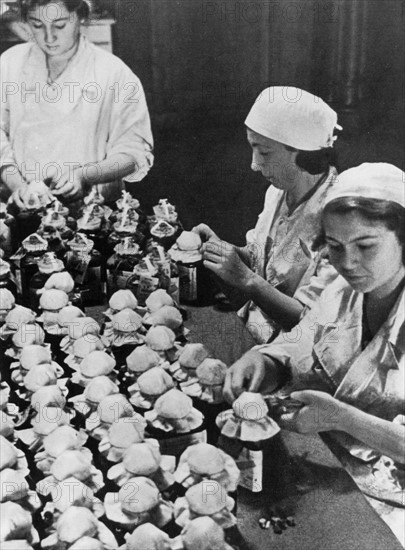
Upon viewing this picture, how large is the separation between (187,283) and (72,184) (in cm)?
53

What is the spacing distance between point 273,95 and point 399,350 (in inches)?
28.4

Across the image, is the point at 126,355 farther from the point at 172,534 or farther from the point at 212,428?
the point at 172,534

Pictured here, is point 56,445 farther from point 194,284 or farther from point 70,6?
point 70,6

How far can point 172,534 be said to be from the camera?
173 centimetres

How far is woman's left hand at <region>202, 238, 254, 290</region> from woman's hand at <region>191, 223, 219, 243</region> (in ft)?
0.08

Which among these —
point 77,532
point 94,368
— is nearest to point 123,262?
point 94,368

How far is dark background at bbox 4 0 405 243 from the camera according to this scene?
189 centimetres

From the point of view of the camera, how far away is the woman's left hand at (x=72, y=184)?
106 inches

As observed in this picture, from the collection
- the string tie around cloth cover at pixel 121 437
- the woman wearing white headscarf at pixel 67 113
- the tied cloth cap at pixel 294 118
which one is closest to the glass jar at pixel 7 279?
the woman wearing white headscarf at pixel 67 113

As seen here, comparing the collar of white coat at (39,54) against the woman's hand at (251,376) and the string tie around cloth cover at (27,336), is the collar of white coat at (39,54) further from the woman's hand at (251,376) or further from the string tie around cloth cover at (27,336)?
the woman's hand at (251,376)

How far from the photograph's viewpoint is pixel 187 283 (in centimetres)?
258

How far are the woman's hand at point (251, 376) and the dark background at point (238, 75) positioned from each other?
1.56 ft

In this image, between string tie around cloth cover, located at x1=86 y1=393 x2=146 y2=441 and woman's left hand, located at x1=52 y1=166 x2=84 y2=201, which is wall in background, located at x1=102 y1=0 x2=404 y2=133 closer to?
woman's left hand, located at x1=52 y1=166 x2=84 y2=201

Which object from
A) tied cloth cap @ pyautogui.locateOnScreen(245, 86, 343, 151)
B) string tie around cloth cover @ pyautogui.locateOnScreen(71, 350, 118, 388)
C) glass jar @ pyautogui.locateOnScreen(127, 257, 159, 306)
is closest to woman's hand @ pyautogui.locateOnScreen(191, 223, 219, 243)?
glass jar @ pyautogui.locateOnScreen(127, 257, 159, 306)
